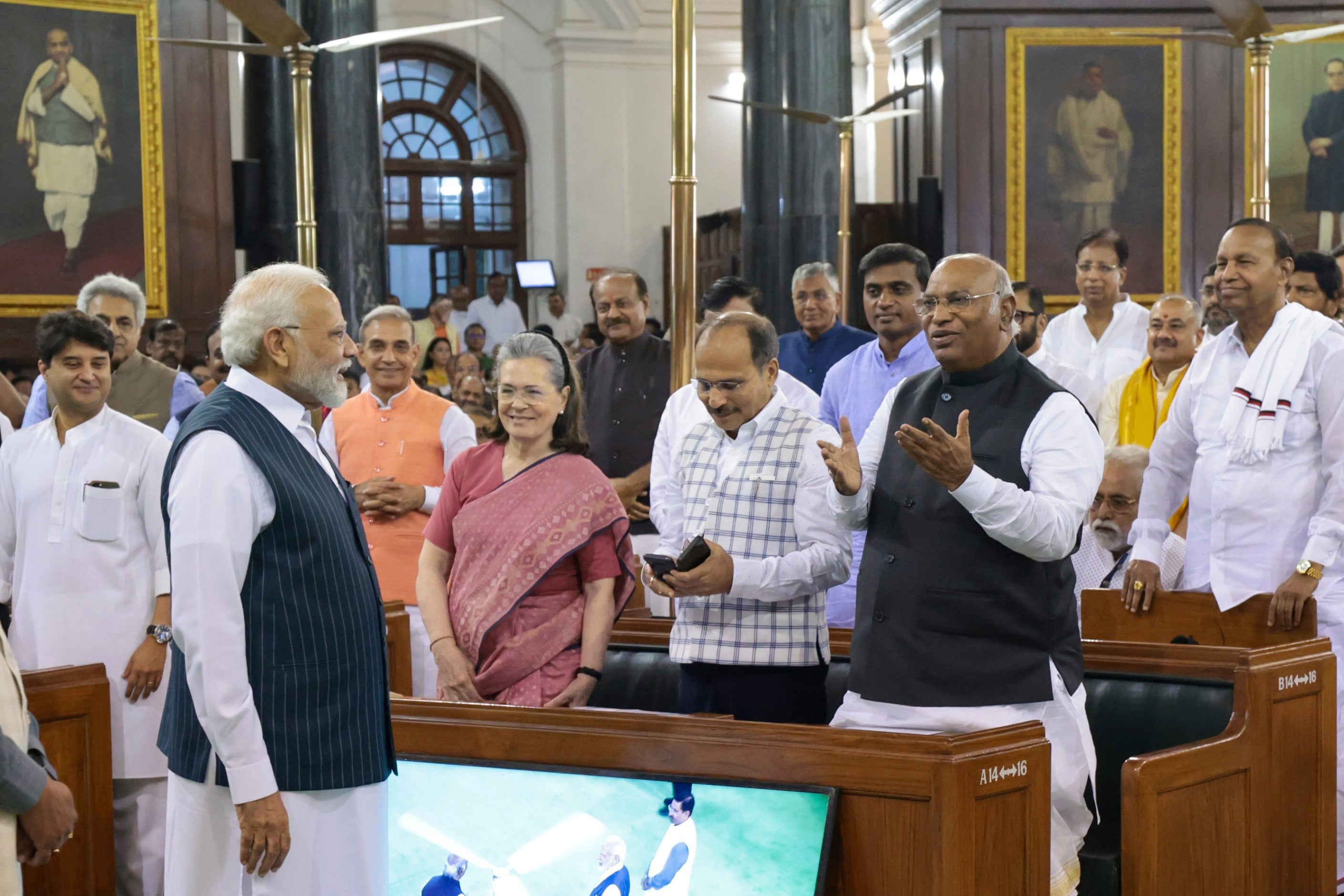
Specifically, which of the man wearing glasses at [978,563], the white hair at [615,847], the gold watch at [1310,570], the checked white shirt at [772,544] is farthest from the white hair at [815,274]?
the white hair at [615,847]

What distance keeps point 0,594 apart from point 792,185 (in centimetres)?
739

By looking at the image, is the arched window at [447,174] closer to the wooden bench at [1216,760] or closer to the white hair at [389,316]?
the white hair at [389,316]

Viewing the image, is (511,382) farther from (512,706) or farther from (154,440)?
(154,440)

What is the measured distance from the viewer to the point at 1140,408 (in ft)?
18.7

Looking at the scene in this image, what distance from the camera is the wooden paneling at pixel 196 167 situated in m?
10.3

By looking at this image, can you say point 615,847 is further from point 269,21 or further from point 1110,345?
point 1110,345

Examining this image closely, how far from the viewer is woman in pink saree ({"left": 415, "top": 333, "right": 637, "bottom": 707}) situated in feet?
11.1

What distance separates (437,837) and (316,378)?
1.21m

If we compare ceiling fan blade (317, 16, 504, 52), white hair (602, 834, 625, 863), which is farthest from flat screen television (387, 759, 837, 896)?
ceiling fan blade (317, 16, 504, 52)

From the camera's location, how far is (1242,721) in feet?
11.1

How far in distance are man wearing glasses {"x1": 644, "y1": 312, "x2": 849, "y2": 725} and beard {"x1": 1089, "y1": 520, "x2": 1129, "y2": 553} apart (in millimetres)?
1515

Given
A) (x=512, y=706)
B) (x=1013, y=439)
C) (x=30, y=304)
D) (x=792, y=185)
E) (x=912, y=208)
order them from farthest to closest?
(x=912, y=208) → (x=792, y=185) → (x=30, y=304) → (x=512, y=706) → (x=1013, y=439)

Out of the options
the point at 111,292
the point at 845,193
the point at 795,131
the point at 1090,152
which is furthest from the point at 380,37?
the point at 1090,152

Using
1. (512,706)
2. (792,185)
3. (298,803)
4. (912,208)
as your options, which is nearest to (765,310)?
(792,185)
